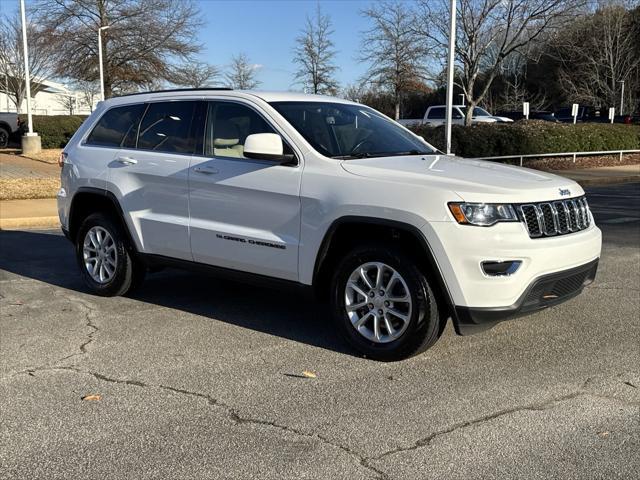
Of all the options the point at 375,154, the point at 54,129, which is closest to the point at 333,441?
the point at 375,154

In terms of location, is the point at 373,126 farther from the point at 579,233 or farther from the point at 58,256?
the point at 58,256

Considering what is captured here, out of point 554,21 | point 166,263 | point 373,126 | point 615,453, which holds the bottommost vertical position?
point 615,453

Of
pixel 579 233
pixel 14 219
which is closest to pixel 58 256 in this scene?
pixel 14 219

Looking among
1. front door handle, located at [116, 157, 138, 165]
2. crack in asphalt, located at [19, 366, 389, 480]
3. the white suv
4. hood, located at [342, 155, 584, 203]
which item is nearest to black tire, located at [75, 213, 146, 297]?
the white suv

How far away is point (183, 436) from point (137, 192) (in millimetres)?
2974

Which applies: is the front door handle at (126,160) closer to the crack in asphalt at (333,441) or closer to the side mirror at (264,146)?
the side mirror at (264,146)

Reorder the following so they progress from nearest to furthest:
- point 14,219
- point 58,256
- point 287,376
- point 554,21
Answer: point 287,376, point 58,256, point 14,219, point 554,21

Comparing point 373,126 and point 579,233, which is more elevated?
point 373,126

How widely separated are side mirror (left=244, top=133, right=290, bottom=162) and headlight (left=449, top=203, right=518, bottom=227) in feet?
4.53

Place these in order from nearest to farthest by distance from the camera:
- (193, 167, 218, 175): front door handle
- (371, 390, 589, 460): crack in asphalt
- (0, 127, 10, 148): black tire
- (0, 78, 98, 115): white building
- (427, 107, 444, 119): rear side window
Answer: (371, 390, 589, 460): crack in asphalt
(193, 167, 218, 175): front door handle
(0, 127, 10, 148): black tire
(427, 107, 444, 119): rear side window
(0, 78, 98, 115): white building

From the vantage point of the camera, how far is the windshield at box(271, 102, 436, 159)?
519 cm

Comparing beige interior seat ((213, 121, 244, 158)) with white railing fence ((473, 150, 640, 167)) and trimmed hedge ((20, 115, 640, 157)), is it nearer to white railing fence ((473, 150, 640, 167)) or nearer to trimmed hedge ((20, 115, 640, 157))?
trimmed hedge ((20, 115, 640, 157))

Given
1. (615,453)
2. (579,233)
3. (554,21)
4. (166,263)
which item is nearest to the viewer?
(615,453)

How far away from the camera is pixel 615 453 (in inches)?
133
